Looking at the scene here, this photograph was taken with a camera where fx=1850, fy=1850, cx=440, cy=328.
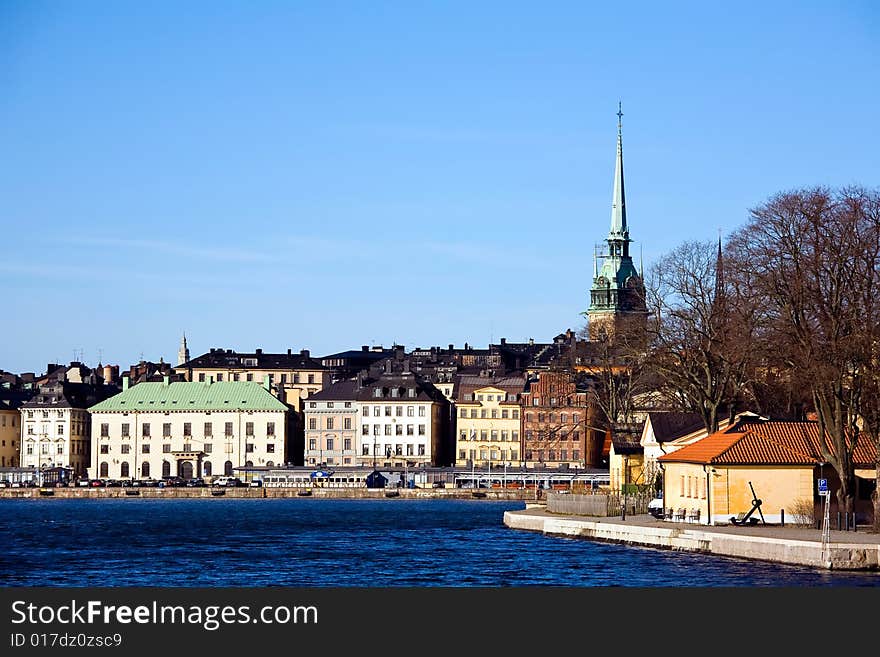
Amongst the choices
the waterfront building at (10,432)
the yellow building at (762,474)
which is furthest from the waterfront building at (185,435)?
the yellow building at (762,474)

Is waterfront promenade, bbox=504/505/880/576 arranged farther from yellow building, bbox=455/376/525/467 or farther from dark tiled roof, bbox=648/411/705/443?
yellow building, bbox=455/376/525/467

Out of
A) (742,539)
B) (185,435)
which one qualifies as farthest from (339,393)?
(742,539)

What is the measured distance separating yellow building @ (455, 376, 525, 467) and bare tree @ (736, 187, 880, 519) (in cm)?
11097

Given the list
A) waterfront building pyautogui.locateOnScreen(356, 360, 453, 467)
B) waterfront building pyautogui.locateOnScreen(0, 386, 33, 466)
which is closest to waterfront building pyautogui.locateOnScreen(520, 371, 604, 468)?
waterfront building pyautogui.locateOnScreen(356, 360, 453, 467)

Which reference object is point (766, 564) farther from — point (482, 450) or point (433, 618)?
point (482, 450)

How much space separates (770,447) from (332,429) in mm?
115804

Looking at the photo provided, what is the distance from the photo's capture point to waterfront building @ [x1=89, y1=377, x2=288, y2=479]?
177m

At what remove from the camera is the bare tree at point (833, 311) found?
5709cm

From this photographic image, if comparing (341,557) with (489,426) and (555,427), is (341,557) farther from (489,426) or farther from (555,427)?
(489,426)

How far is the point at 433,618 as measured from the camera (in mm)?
34188

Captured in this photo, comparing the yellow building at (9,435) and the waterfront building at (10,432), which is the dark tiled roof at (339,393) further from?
the yellow building at (9,435)

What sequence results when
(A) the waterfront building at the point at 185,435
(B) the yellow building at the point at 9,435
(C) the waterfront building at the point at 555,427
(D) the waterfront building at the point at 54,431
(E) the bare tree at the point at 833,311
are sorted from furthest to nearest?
1. (B) the yellow building at the point at 9,435
2. (D) the waterfront building at the point at 54,431
3. (A) the waterfront building at the point at 185,435
4. (C) the waterfront building at the point at 555,427
5. (E) the bare tree at the point at 833,311

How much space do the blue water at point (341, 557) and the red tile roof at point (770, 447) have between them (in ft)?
15.1

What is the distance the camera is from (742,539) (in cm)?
5206
